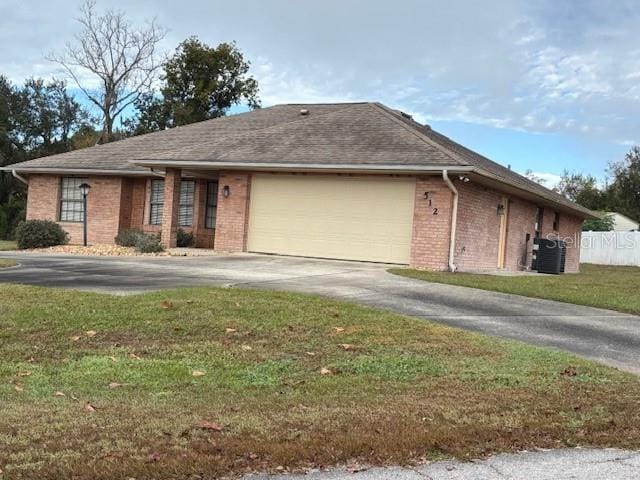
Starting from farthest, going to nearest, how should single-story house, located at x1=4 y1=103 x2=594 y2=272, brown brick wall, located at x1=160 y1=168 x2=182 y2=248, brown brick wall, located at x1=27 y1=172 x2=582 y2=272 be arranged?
brown brick wall, located at x1=160 y1=168 x2=182 y2=248 → single-story house, located at x1=4 y1=103 x2=594 y2=272 → brown brick wall, located at x1=27 y1=172 x2=582 y2=272

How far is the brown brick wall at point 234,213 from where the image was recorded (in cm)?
1928

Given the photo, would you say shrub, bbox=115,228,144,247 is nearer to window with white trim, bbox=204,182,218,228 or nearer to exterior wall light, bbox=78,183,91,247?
exterior wall light, bbox=78,183,91,247

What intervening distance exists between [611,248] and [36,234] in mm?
29823

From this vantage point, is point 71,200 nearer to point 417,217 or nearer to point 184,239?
point 184,239

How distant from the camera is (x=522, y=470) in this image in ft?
14.2

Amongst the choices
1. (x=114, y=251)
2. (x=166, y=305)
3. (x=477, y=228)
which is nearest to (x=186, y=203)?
(x=114, y=251)

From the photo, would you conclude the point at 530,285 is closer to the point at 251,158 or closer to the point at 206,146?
the point at 251,158

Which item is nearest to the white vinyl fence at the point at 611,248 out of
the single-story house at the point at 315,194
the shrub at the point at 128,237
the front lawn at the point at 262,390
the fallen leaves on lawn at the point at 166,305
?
the single-story house at the point at 315,194

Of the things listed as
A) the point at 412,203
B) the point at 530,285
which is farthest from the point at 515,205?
the point at 530,285

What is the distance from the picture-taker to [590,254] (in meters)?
38.9

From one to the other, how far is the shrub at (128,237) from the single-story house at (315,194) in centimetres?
66

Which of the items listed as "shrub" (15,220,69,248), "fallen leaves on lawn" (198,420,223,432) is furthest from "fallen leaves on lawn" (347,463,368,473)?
"shrub" (15,220,69,248)

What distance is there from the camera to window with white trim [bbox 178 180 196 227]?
21.9 metres

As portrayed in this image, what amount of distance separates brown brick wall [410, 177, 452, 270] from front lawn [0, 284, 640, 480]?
752 centimetres
